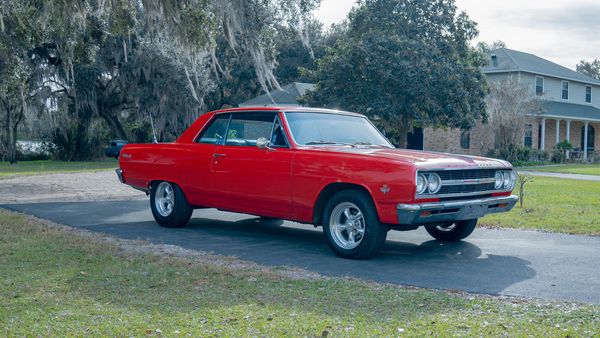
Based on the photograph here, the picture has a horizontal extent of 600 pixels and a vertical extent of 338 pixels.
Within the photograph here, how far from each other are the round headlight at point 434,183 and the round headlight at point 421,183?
0.08m

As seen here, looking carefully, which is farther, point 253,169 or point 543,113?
point 543,113

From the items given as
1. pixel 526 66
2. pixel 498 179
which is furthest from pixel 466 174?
pixel 526 66

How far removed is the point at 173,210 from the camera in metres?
10.4

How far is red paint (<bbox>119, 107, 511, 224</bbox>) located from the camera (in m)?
7.65

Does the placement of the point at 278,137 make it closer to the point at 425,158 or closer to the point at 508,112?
the point at 425,158

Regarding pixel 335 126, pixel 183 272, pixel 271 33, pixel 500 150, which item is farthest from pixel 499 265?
pixel 500 150

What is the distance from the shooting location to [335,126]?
9.31 meters

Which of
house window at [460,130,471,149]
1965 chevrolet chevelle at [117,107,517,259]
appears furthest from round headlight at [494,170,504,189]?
house window at [460,130,471,149]

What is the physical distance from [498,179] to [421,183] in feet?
5.03

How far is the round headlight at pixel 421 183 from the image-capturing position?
750 centimetres

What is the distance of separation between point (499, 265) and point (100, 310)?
4441 mm

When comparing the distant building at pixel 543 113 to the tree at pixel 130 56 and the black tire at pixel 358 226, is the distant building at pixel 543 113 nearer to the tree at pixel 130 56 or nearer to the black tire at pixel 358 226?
the tree at pixel 130 56

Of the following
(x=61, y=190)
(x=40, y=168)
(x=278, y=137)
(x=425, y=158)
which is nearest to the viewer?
(x=425, y=158)

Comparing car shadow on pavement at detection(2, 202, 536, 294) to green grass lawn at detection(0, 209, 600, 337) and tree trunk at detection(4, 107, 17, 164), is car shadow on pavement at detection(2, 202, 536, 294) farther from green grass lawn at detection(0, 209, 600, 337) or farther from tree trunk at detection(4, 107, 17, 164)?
tree trunk at detection(4, 107, 17, 164)
